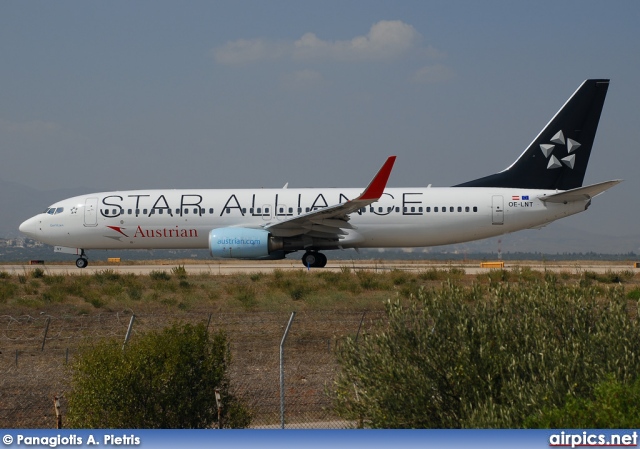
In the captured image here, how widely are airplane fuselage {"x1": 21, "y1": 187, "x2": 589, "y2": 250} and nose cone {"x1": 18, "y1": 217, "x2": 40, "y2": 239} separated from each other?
2.65 feet

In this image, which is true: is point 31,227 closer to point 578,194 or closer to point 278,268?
point 278,268

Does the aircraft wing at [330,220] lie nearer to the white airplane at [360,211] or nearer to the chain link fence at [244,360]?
the white airplane at [360,211]

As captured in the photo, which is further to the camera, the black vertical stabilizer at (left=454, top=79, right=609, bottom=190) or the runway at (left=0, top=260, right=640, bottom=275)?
the runway at (left=0, top=260, right=640, bottom=275)

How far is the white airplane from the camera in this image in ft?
100

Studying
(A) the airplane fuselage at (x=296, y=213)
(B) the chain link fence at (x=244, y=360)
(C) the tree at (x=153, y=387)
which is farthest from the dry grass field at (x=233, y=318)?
(A) the airplane fuselage at (x=296, y=213)

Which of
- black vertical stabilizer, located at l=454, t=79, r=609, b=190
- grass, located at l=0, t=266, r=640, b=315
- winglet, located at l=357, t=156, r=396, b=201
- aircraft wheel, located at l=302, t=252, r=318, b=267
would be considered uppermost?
black vertical stabilizer, located at l=454, t=79, r=609, b=190

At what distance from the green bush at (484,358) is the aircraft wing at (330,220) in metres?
17.2

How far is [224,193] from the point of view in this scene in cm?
3238

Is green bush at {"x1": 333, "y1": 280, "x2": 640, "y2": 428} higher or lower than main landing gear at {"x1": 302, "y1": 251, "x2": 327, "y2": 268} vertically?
lower

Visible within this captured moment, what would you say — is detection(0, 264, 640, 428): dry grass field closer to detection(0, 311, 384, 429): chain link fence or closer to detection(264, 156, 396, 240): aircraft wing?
detection(0, 311, 384, 429): chain link fence

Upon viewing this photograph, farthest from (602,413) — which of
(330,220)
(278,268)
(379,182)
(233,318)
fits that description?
(278,268)

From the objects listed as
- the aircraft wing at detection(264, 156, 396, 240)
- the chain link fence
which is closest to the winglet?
the aircraft wing at detection(264, 156, 396, 240)

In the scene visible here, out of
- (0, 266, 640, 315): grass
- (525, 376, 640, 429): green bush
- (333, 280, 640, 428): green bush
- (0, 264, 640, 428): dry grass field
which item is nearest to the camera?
(525, 376, 640, 429): green bush

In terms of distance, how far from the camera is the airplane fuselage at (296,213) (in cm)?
3095
